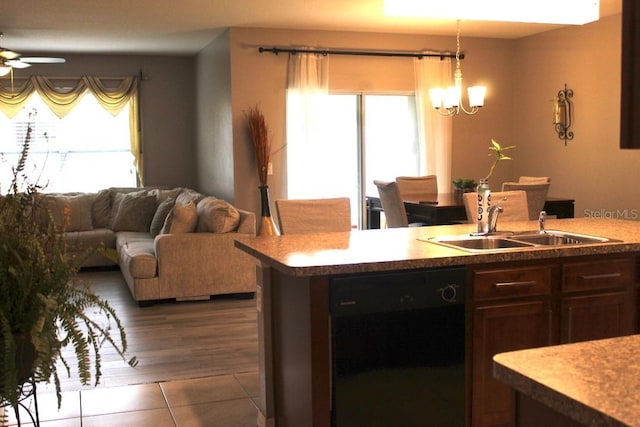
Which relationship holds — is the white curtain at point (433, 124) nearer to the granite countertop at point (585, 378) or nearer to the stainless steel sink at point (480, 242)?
the stainless steel sink at point (480, 242)

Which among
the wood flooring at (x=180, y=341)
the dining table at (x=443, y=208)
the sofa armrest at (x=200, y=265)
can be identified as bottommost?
the wood flooring at (x=180, y=341)

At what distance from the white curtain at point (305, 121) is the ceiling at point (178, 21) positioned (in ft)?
1.45

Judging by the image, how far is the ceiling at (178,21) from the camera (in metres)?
6.65

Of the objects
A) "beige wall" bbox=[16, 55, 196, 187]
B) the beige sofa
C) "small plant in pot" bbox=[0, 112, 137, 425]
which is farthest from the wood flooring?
"beige wall" bbox=[16, 55, 196, 187]

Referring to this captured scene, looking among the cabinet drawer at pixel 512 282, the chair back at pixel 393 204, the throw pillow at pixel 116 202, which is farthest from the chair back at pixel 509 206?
the throw pillow at pixel 116 202

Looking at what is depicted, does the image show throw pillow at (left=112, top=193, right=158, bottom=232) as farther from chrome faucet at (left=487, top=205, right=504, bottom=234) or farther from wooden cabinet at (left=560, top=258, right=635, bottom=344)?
wooden cabinet at (left=560, top=258, right=635, bottom=344)

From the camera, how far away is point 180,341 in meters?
5.29

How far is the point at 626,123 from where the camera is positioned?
0.92 m

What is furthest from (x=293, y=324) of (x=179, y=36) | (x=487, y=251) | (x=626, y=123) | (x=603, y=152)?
(x=179, y=36)

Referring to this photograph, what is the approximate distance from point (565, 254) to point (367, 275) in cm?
98

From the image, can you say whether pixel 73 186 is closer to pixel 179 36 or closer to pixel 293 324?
pixel 179 36

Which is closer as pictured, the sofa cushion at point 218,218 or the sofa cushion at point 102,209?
the sofa cushion at point 218,218

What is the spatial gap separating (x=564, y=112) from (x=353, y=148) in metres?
2.39

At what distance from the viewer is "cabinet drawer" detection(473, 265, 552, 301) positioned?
126 inches
